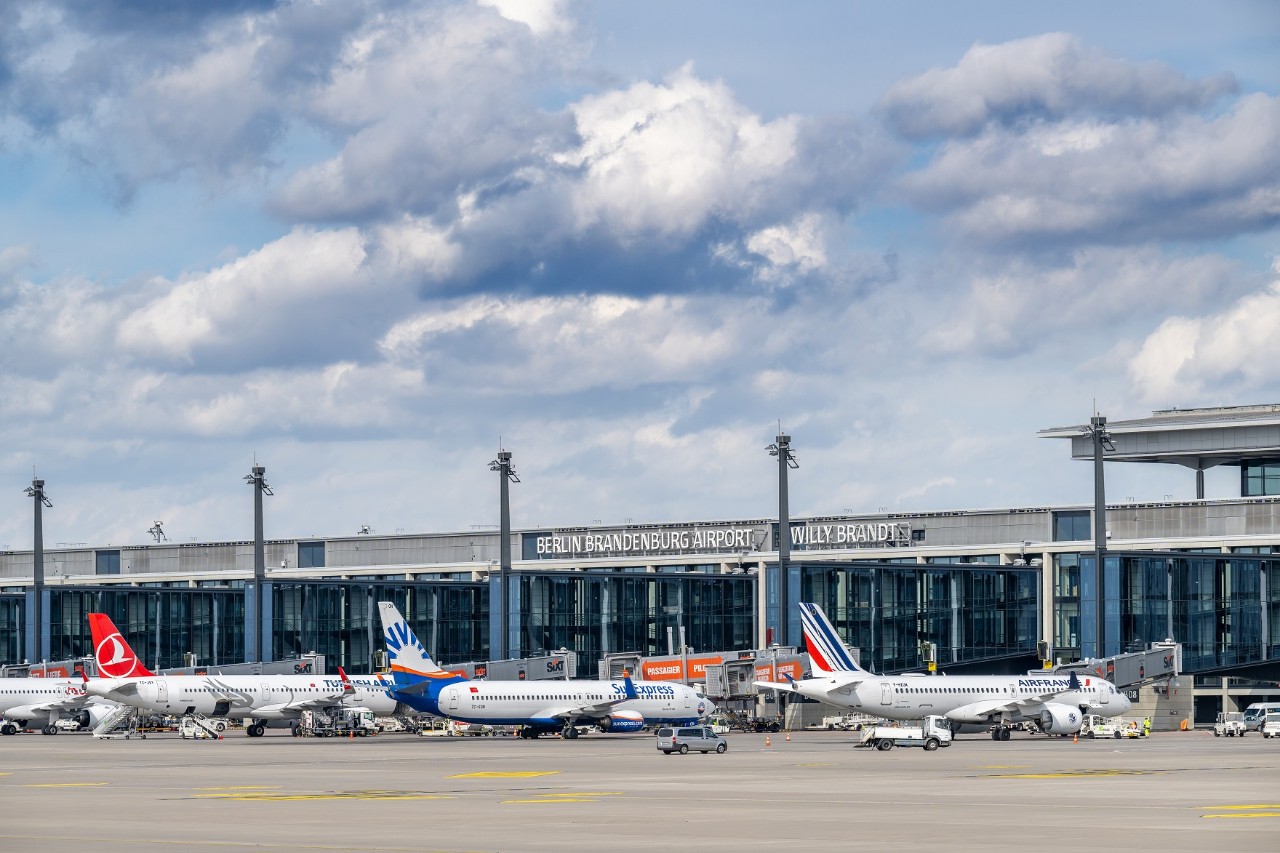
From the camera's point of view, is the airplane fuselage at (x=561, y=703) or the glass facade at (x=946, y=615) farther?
the glass facade at (x=946, y=615)

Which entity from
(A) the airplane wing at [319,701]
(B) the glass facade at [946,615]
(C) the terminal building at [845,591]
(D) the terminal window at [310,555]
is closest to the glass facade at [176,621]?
(C) the terminal building at [845,591]

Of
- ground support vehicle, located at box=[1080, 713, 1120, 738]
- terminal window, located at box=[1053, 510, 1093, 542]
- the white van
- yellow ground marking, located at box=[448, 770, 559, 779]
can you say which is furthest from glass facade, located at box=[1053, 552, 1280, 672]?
yellow ground marking, located at box=[448, 770, 559, 779]

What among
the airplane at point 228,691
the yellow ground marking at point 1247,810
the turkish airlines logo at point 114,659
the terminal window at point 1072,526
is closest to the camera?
the yellow ground marking at point 1247,810

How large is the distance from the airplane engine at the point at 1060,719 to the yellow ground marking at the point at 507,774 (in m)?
38.5

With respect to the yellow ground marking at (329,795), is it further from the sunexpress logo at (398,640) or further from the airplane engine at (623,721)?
the sunexpress logo at (398,640)

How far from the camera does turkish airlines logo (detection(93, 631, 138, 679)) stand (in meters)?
110

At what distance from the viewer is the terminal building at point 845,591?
123125 mm

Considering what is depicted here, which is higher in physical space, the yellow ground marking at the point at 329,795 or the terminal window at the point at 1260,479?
the terminal window at the point at 1260,479

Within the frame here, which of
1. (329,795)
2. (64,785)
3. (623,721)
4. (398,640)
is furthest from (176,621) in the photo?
(329,795)

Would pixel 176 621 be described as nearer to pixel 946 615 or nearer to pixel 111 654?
pixel 111 654

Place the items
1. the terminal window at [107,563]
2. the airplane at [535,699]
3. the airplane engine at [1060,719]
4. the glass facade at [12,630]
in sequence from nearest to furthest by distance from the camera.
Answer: the airplane engine at [1060,719]
the airplane at [535,699]
the glass facade at [12,630]
the terminal window at [107,563]

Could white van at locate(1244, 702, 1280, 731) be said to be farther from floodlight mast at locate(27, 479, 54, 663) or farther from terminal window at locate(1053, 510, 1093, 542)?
floodlight mast at locate(27, 479, 54, 663)

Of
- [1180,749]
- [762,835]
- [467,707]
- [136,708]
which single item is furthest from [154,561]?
[762,835]

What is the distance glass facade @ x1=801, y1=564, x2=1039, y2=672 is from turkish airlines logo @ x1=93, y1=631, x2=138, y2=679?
45841mm
